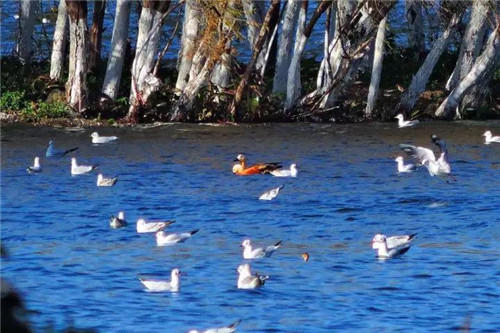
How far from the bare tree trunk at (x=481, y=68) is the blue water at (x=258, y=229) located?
→ 889 mm

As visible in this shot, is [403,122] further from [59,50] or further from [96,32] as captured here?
[96,32]

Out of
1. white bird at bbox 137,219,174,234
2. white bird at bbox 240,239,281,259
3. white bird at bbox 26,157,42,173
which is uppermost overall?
white bird at bbox 240,239,281,259

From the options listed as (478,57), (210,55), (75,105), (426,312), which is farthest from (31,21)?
(426,312)

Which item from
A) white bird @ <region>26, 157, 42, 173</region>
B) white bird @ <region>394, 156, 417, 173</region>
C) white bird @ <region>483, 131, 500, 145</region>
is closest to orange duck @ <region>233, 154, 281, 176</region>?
white bird @ <region>394, 156, 417, 173</region>

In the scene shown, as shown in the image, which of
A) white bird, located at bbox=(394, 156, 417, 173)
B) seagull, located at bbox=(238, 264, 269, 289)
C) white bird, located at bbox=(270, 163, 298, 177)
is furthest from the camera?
white bird, located at bbox=(394, 156, 417, 173)

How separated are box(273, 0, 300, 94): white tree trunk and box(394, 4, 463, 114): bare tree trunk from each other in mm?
2505

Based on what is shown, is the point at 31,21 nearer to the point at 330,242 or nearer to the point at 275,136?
the point at 275,136

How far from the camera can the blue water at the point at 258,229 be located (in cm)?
1246

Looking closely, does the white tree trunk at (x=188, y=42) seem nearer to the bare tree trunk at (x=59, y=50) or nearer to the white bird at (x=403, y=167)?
the bare tree trunk at (x=59, y=50)

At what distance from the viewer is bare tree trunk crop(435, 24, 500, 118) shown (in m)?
26.9

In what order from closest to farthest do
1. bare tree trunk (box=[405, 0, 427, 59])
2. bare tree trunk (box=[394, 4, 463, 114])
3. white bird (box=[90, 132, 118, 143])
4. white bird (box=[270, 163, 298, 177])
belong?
white bird (box=[270, 163, 298, 177]), white bird (box=[90, 132, 118, 143]), bare tree trunk (box=[394, 4, 463, 114]), bare tree trunk (box=[405, 0, 427, 59])

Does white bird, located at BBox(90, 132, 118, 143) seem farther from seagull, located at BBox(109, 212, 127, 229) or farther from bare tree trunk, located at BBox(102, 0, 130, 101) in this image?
seagull, located at BBox(109, 212, 127, 229)

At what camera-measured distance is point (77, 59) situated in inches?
1044

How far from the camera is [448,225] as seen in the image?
1705 centimetres
